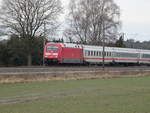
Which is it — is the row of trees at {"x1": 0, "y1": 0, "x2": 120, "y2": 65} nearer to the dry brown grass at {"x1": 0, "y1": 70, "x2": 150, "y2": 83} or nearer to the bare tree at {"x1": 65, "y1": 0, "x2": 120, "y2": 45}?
the bare tree at {"x1": 65, "y1": 0, "x2": 120, "y2": 45}

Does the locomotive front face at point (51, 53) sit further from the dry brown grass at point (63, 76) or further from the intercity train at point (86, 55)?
the dry brown grass at point (63, 76)

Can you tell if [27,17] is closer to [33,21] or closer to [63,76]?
[33,21]

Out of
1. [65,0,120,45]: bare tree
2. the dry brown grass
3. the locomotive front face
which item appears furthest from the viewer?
[65,0,120,45]: bare tree

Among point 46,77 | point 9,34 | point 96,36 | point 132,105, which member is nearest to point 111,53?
point 96,36

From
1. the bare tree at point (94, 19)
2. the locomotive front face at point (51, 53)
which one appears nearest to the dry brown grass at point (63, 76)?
the locomotive front face at point (51, 53)

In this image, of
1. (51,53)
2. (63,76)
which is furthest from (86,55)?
(63,76)

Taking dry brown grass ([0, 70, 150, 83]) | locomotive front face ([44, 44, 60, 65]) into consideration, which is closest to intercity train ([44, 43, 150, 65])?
locomotive front face ([44, 44, 60, 65])

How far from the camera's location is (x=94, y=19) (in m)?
63.2

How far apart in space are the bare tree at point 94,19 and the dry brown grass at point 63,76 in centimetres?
2342

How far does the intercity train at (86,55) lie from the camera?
41.0m

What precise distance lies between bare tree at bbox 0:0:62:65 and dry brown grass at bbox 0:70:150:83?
19.9 metres

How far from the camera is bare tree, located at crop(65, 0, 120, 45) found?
62844mm

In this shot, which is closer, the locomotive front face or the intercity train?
the locomotive front face

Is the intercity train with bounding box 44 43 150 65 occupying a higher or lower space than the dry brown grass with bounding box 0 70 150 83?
higher
